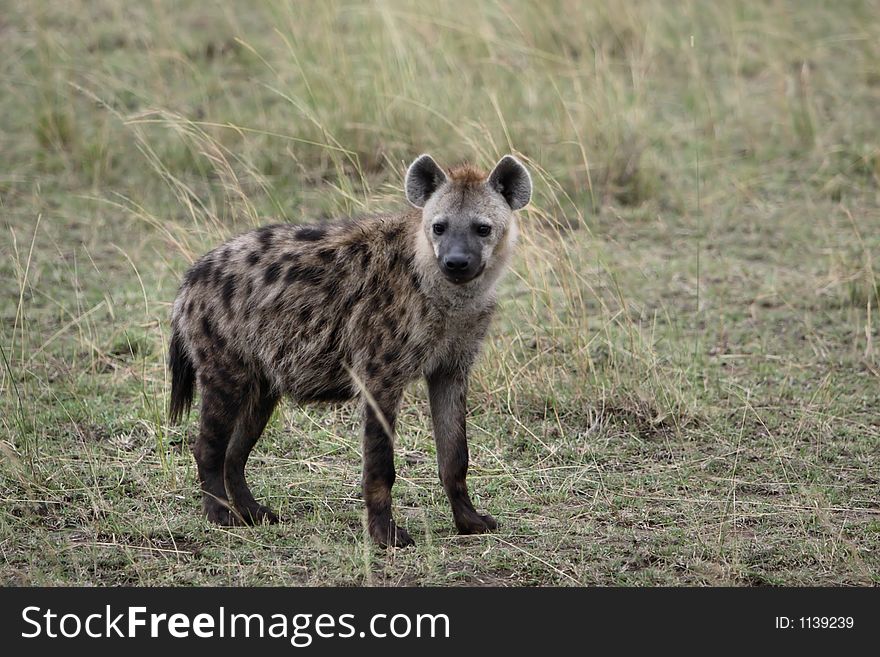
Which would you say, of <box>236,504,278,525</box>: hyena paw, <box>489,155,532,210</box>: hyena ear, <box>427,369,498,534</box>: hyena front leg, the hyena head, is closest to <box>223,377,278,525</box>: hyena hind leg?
<box>236,504,278,525</box>: hyena paw

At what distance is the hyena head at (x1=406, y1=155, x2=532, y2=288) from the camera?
14.3 feet

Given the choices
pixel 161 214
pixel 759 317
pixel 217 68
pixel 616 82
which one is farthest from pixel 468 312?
pixel 217 68

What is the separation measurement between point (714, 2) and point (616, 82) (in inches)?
76.5

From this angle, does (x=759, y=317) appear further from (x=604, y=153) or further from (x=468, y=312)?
(x=468, y=312)

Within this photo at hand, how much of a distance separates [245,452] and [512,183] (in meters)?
1.33

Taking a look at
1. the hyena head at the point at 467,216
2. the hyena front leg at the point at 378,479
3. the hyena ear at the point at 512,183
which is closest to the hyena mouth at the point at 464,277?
the hyena head at the point at 467,216

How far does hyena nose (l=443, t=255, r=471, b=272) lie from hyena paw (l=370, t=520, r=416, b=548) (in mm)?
865

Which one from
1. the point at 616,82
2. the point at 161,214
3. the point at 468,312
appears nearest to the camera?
the point at 468,312

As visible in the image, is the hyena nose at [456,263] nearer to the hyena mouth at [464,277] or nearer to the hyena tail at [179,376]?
the hyena mouth at [464,277]

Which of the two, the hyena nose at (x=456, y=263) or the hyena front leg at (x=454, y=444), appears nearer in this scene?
the hyena nose at (x=456, y=263)

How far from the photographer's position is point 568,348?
5.92 meters

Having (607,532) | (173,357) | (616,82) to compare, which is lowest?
(607,532)

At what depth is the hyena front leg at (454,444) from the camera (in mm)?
4559
